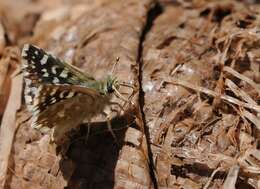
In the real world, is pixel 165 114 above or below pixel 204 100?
below

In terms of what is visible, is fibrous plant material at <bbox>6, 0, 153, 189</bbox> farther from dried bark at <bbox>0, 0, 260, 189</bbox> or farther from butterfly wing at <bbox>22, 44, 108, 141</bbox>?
butterfly wing at <bbox>22, 44, 108, 141</bbox>

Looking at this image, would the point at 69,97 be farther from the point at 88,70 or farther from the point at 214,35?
the point at 214,35

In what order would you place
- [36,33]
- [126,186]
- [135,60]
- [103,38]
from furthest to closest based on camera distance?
1. [36,33]
2. [103,38]
3. [135,60]
4. [126,186]

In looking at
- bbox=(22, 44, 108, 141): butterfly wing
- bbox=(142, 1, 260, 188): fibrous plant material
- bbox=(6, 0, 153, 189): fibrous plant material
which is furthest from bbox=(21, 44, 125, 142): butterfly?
bbox=(142, 1, 260, 188): fibrous plant material

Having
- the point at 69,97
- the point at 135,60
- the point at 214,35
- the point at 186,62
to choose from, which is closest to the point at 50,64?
the point at 69,97

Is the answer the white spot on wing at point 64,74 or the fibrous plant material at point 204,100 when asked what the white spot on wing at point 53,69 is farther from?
the fibrous plant material at point 204,100

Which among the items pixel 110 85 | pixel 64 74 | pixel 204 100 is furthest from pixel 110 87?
pixel 204 100

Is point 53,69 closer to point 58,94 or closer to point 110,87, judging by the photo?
point 58,94
